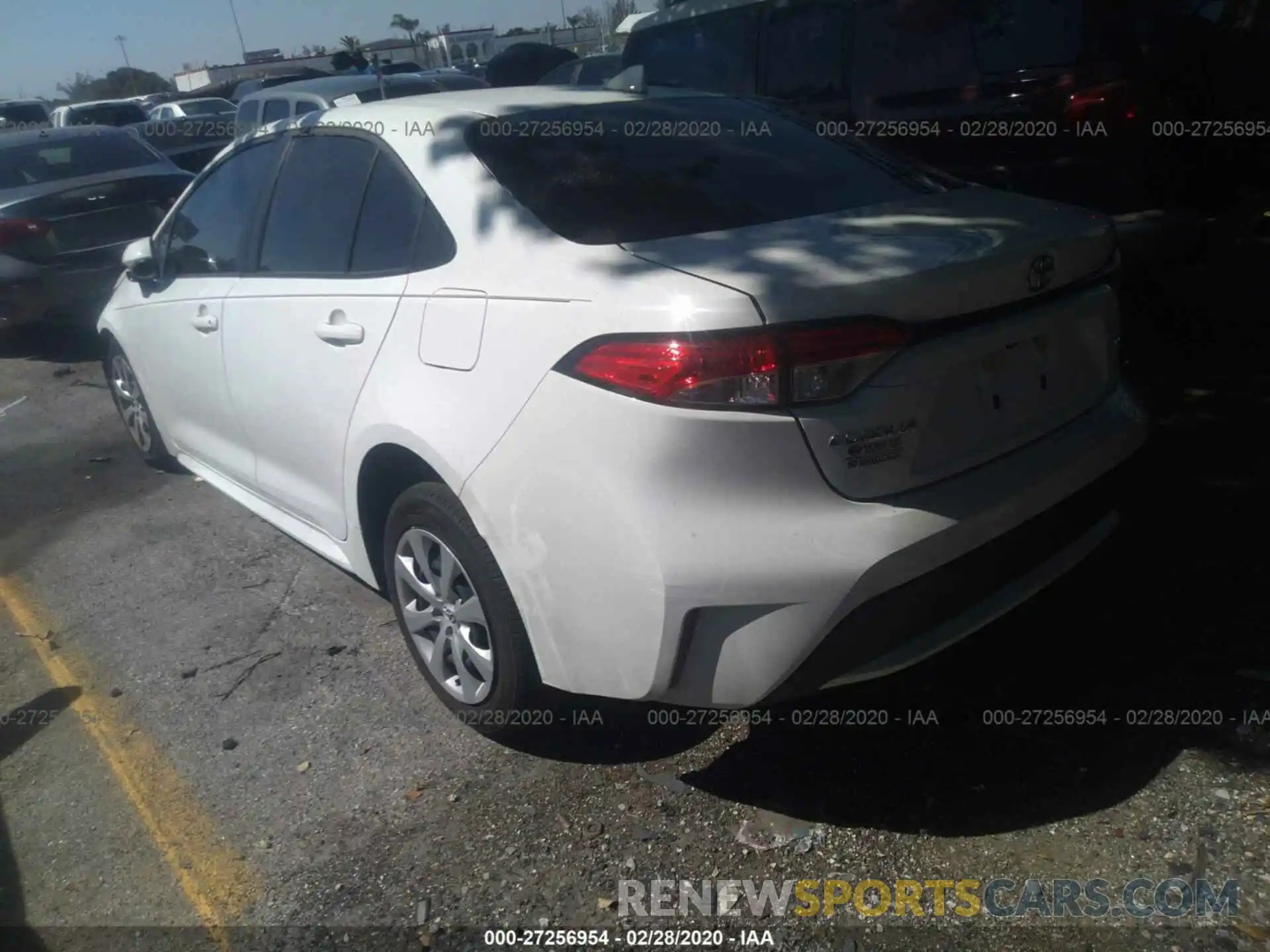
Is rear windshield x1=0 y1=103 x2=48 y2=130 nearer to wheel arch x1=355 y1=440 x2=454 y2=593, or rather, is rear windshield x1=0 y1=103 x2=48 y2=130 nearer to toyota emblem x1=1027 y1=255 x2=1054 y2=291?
wheel arch x1=355 y1=440 x2=454 y2=593

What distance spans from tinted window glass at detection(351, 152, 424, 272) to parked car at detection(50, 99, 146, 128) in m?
21.9

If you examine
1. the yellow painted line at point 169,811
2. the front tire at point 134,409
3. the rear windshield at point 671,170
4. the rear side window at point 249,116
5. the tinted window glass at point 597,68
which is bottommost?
the yellow painted line at point 169,811

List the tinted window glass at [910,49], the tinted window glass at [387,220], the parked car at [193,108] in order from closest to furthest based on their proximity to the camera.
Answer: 1. the tinted window glass at [387,220]
2. the tinted window glass at [910,49]
3. the parked car at [193,108]

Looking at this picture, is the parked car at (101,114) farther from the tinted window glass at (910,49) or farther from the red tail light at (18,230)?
the tinted window glass at (910,49)

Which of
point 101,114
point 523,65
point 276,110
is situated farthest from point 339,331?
point 101,114

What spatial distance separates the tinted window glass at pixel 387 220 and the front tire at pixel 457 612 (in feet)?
2.29

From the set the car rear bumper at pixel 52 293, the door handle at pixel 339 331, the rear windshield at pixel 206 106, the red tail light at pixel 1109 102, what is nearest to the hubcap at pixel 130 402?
the door handle at pixel 339 331

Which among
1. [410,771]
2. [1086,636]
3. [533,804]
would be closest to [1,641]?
[410,771]

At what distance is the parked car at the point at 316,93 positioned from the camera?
10977 mm

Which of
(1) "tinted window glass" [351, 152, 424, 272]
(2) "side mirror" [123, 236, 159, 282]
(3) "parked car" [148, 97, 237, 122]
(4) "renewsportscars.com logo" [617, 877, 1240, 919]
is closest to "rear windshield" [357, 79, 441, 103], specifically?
(2) "side mirror" [123, 236, 159, 282]

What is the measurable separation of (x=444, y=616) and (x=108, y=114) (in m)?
23.7

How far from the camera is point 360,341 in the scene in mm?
3113

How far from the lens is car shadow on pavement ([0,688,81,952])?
8.54 feet

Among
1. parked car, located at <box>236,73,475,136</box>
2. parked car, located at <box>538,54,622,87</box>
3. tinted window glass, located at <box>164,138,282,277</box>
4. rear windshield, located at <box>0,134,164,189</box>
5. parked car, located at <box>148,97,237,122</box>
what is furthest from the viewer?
parked car, located at <box>148,97,237,122</box>
